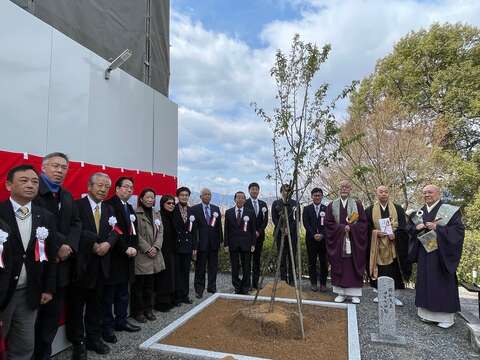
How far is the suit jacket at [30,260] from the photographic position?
8.32 ft

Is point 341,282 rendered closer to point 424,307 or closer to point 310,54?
point 424,307

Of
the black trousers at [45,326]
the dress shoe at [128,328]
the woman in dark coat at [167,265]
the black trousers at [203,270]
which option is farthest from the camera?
the black trousers at [203,270]

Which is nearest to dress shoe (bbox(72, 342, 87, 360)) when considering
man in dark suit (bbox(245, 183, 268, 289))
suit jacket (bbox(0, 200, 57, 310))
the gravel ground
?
the gravel ground

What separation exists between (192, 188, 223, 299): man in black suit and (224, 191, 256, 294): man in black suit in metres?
0.22

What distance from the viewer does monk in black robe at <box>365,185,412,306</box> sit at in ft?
19.1

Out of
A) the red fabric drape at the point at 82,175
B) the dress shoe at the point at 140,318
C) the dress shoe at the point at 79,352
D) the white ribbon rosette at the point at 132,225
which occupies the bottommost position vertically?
the dress shoe at the point at 140,318

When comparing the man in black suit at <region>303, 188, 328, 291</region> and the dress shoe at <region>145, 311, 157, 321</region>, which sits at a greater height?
the man in black suit at <region>303, 188, 328, 291</region>

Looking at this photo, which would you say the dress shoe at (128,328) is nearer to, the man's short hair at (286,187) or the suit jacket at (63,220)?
the suit jacket at (63,220)

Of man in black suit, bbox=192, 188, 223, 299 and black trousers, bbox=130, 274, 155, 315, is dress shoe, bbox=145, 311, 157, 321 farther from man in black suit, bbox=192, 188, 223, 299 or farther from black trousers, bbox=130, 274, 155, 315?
man in black suit, bbox=192, 188, 223, 299

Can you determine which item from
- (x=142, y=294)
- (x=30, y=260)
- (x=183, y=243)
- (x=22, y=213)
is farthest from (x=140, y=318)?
(x=22, y=213)

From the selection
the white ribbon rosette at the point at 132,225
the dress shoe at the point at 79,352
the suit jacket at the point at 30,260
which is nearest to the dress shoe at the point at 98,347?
the dress shoe at the point at 79,352

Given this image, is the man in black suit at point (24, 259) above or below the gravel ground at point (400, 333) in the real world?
above

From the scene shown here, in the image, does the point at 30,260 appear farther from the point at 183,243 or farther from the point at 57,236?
the point at 183,243

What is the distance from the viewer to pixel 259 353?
3596mm
